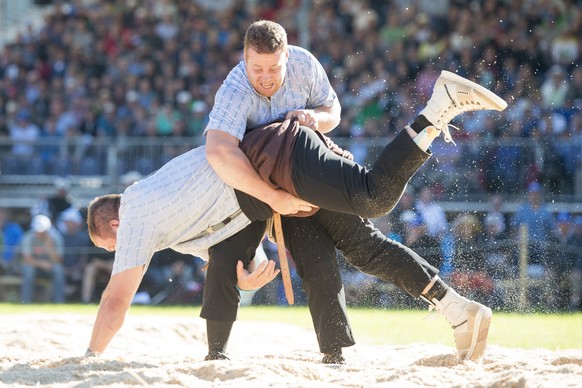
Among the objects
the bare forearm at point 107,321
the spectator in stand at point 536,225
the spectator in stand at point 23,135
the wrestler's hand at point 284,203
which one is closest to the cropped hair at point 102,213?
the bare forearm at point 107,321

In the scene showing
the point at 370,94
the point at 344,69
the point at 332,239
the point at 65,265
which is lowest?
the point at 65,265

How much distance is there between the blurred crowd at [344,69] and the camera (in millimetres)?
11445

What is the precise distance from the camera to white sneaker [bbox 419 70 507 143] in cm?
495

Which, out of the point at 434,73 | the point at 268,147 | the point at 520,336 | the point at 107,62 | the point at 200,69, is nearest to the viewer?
the point at 268,147

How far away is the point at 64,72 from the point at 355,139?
6.55m

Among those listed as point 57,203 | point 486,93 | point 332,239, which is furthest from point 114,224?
point 57,203

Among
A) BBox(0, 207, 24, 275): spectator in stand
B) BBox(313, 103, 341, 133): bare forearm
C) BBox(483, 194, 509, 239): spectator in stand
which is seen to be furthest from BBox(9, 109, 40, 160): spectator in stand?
BBox(313, 103, 341, 133): bare forearm

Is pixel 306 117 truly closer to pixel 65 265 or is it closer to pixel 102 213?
pixel 102 213

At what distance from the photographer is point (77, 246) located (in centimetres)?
1229

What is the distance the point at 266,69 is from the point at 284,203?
2.25ft

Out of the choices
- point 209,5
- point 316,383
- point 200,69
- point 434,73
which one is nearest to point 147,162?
point 200,69

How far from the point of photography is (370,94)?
43.3 ft

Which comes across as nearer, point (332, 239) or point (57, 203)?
point (332, 239)

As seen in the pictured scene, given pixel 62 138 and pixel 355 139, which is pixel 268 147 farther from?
pixel 62 138
